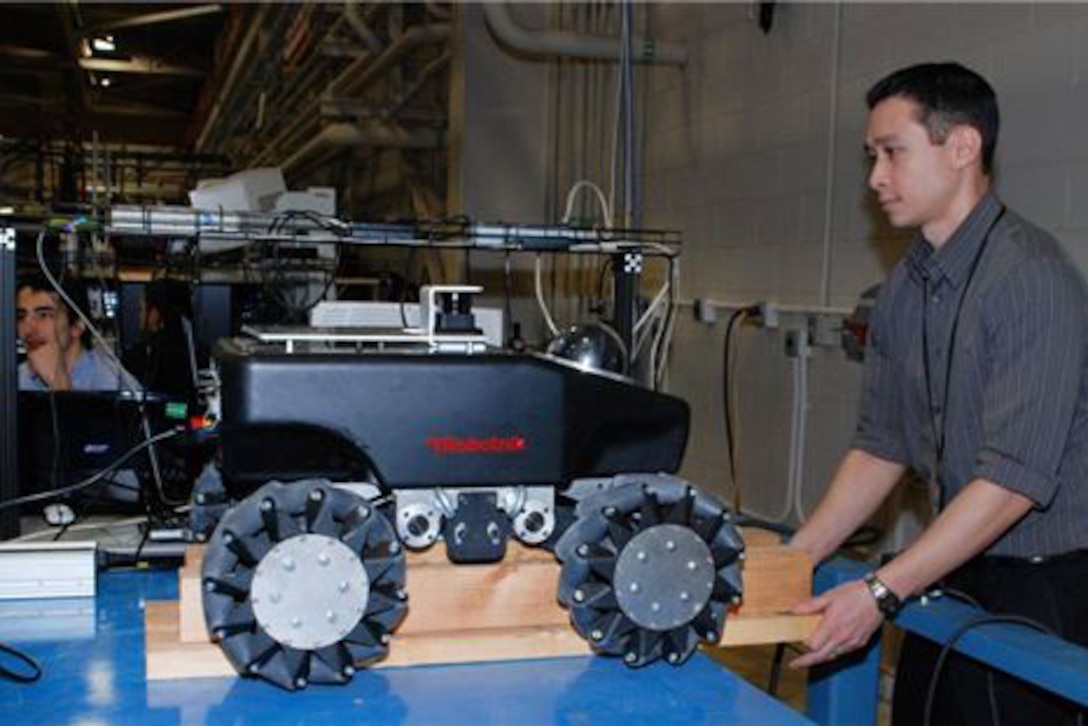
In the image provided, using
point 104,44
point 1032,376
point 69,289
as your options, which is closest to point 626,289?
point 1032,376

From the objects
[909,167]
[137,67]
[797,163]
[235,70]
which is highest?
[137,67]

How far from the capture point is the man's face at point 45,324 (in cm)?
256

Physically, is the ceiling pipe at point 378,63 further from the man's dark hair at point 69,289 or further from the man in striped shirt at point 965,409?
the man in striped shirt at point 965,409

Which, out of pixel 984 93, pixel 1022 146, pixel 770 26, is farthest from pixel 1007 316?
pixel 770 26

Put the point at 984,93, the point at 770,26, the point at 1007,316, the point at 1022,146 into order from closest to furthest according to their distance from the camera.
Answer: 1. the point at 1007,316
2. the point at 984,93
3. the point at 1022,146
4. the point at 770,26

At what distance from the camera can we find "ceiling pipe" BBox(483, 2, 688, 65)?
14.7 feet

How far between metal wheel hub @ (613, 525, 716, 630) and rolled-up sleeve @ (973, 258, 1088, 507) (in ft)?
1.56

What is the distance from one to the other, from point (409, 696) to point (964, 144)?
3.66ft

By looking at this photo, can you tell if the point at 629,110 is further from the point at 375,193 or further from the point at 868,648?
the point at 375,193

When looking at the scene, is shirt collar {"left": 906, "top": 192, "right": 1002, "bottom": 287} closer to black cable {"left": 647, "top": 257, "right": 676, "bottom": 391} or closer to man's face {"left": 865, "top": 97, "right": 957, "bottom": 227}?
man's face {"left": 865, "top": 97, "right": 957, "bottom": 227}

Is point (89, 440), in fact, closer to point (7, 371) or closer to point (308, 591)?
point (7, 371)

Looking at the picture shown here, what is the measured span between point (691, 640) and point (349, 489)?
16.2 inches

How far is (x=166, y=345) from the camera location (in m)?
2.32

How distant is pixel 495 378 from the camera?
113cm
